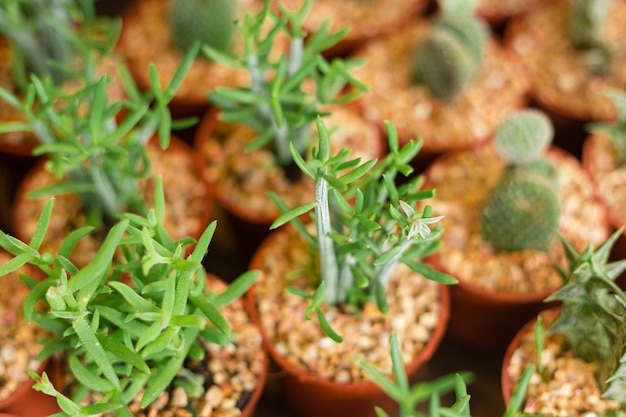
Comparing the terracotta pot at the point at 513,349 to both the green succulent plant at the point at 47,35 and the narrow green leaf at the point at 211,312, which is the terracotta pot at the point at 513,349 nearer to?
the narrow green leaf at the point at 211,312

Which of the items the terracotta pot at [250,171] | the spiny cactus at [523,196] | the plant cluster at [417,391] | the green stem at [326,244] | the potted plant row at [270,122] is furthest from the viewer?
the terracotta pot at [250,171]

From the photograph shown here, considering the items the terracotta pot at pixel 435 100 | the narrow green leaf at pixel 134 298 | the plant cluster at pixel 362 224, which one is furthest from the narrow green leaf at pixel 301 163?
the terracotta pot at pixel 435 100

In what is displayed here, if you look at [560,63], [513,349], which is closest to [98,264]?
[513,349]

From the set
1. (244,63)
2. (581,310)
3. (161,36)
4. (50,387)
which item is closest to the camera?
(50,387)

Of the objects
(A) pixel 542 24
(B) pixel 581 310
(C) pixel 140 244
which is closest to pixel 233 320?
(C) pixel 140 244

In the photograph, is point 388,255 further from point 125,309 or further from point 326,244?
point 125,309

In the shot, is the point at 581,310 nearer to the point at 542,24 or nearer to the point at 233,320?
the point at 233,320

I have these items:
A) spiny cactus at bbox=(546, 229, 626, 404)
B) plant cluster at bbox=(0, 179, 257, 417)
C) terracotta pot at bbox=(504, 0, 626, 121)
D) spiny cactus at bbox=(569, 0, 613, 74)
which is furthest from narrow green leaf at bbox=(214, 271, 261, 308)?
spiny cactus at bbox=(569, 0, 613, 74)

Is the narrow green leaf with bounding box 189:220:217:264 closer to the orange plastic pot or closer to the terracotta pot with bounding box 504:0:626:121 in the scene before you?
the orange plastic pot
